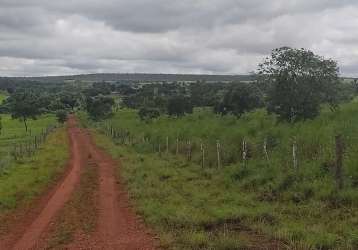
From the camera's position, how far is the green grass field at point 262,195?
11.0 m

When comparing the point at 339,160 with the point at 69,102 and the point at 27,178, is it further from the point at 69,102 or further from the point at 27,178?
the point at 69,102

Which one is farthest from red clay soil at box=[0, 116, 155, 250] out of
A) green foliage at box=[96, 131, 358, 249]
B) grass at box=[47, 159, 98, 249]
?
green foliage at box=[96, 131, 358, 249]

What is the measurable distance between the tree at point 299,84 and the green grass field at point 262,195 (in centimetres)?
1150

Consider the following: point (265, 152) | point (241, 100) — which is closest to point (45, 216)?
point (265, 152)

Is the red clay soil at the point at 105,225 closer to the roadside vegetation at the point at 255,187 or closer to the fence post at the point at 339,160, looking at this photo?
the roadside vegetation at the point at 255,187

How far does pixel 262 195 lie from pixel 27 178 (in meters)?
12.1

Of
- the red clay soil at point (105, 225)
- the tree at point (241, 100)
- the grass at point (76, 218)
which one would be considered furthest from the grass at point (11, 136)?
the tree at point (241, 100)

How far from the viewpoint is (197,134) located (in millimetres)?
33656

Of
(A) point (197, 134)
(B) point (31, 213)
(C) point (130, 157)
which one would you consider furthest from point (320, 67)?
(B) point (31, 213)

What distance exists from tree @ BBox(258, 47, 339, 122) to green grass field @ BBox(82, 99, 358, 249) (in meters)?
11.5

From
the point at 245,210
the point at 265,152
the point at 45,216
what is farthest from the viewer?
the point at 265,152

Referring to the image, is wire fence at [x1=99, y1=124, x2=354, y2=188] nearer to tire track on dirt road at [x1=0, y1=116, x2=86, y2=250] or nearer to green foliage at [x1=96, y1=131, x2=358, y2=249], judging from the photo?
green foliage at [x1=96, y1=131, x2=358, y2=249]

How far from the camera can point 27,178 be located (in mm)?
23281

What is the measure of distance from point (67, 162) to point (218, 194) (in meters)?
16.2
